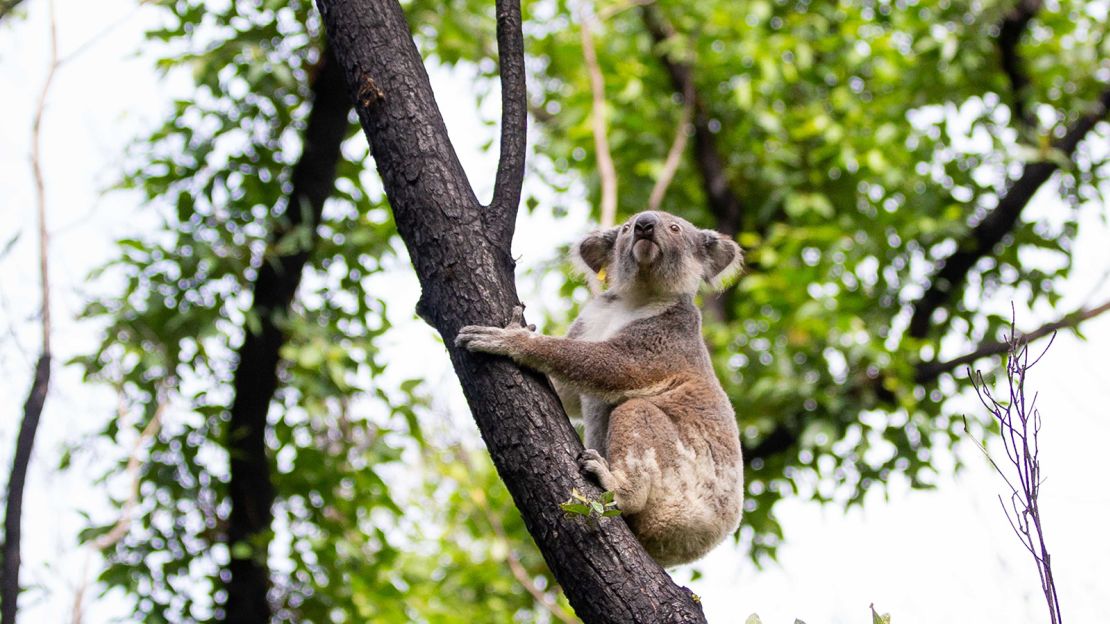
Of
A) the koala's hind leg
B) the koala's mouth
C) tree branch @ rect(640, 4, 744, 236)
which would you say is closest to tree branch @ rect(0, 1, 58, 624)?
the koala's hind leg

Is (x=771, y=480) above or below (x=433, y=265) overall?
above

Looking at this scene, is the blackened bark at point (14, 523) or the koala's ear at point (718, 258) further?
the koala's ear at point (718, 258)

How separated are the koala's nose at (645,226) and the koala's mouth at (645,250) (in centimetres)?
2

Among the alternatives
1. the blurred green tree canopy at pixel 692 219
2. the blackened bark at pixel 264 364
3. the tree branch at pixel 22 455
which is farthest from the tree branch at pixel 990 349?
the tree branch at pixel 22 455

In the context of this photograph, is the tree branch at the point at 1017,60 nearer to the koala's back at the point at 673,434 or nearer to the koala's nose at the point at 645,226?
the koala's nose at the point at 645,226

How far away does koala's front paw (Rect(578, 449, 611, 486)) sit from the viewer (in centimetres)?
360

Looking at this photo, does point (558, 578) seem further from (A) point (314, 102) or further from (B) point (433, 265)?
(A) point (314, 102)

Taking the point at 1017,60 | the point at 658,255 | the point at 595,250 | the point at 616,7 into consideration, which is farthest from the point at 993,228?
the point at 658,255

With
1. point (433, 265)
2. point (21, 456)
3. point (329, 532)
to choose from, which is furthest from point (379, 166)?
point (329, 532)

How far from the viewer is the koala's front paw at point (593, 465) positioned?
11.8ft

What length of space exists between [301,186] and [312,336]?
0.99 m

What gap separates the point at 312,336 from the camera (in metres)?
6.44

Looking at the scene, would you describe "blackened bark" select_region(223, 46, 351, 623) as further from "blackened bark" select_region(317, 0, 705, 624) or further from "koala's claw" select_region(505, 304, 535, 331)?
"koala's claw" select_region(505, 304, 535, 331)

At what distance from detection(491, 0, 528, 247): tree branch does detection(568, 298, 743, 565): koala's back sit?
3.11 ft
